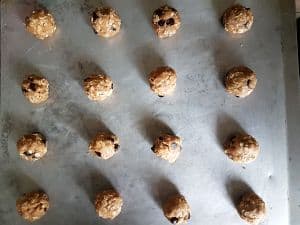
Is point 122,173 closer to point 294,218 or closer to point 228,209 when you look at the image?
point 228,209

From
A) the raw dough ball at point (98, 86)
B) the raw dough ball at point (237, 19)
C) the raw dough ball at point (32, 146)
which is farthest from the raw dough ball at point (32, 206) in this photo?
the raw dough ball at point (237, 19)

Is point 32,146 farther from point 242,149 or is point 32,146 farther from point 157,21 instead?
point 242,149

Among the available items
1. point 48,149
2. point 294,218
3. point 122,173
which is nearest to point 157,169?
point 122,173

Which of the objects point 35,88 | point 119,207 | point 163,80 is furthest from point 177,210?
point 35,88

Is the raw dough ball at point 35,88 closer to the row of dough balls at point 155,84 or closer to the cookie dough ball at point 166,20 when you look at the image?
the row of dough balls at point 155,84

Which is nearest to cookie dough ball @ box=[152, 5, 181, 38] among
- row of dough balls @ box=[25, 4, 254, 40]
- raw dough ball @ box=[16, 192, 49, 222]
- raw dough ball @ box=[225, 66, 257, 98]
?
row of dough balls @ box=[25, 4, 254, 40]

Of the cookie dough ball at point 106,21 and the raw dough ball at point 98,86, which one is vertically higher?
the cookie dough ball at point 106,21

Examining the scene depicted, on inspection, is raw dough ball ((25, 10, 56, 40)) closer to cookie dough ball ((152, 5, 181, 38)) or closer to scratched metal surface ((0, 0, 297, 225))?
scratched metal surface ((0, 0, 297, 225))
